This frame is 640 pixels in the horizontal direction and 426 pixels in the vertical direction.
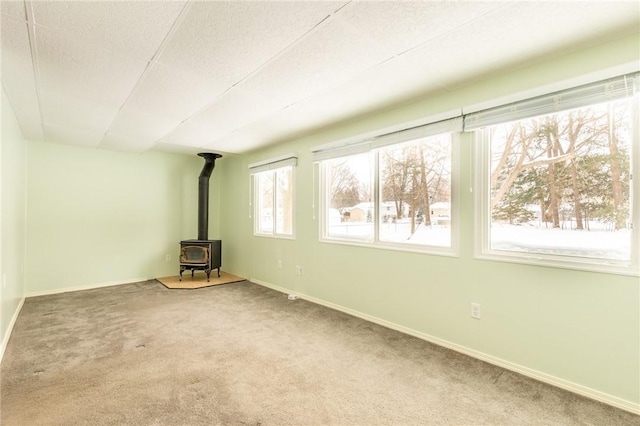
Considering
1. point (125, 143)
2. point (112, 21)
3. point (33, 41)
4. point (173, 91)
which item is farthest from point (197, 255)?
point (112, 21)

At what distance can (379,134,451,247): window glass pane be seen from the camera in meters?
2.80

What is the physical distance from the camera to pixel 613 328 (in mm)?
1889

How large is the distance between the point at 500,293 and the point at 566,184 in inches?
36.6

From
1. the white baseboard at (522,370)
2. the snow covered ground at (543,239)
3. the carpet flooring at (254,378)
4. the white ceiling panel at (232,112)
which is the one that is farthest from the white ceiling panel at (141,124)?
the white baseboard at (522,370)

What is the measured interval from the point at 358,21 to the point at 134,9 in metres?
1.18

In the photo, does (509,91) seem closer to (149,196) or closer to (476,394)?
(476,394)

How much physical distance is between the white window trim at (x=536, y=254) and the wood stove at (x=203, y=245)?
4174mm

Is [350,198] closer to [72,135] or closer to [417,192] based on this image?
[417,192]

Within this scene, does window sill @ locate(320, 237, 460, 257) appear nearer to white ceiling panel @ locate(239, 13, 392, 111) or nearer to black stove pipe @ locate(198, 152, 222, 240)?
white ceiling panel @ locate(239, 13, 392, 111)

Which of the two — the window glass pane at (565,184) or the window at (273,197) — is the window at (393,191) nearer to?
the window glass pane at (565,184)

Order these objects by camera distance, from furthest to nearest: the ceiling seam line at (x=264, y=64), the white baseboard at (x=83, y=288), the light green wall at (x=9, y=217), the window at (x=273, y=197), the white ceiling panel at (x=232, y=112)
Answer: the window at (x=273, y=197), the white baseboard at (x=83, y=288), the white ceiling panel at (x=232, y=112), the light green wall at (x=9, y=217), the ceiling seam line at (x=264, y=64)

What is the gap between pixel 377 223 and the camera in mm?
3336

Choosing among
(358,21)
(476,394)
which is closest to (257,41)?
(358,21)

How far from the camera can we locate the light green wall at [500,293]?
189 centimetres
